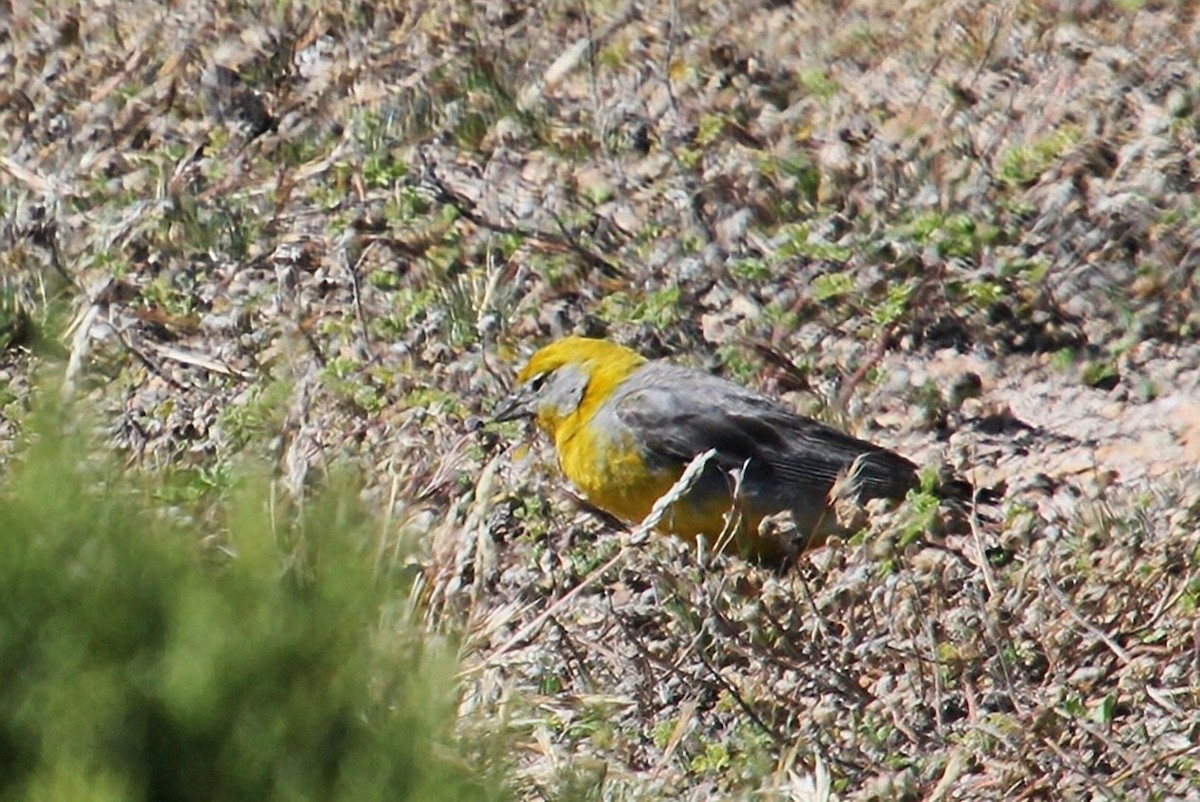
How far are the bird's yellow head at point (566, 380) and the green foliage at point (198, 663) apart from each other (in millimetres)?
2666

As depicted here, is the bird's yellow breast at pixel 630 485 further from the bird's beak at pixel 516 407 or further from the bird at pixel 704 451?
the bird's beak at pixel 516 407

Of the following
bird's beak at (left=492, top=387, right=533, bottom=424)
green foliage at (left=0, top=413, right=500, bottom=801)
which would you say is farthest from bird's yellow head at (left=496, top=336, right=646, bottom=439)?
green foliage at (left=0, top=413, right=500, bottom=801)

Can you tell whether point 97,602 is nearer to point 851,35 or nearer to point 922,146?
point 922,146

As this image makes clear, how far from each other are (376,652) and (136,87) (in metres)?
5.57

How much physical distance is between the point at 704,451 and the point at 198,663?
9.54 feet

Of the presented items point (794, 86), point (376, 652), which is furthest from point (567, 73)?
point (376, 652)

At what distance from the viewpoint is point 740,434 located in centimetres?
650

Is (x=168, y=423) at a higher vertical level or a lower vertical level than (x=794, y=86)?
lower

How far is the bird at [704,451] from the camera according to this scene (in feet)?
20.7

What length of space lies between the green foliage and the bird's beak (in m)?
2.76

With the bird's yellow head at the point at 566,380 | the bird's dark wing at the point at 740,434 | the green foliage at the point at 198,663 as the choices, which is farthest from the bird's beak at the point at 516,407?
the green foliage at the point at 198,663

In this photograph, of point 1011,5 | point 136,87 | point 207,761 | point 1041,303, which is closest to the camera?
point 207,761

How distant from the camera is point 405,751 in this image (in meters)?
3.66

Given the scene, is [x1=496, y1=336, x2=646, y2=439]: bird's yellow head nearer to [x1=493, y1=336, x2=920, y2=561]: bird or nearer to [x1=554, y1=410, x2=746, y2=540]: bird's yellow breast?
[x1=493, y1=336, x2=920, y2=561]: bird
